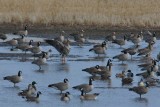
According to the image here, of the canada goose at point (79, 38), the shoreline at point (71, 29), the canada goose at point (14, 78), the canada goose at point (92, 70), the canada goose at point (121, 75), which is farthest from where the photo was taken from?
the shoreline at point (71, 29)

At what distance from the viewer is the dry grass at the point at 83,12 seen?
42844 mm

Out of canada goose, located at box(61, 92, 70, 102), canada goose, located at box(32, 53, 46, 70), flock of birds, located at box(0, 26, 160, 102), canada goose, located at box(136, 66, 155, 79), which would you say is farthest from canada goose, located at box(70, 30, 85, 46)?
canada goose, located at box(61, 92, 70, 102)

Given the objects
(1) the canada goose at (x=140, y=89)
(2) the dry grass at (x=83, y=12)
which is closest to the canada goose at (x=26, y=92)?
(1) the canada goose at (x=140, y=89)

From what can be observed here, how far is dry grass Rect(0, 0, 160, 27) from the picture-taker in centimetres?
4284

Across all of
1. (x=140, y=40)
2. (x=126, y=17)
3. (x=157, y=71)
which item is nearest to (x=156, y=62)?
(x=157, y=71)

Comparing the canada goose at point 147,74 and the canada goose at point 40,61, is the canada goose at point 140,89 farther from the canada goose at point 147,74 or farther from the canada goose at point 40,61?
the canada goose at point 40,61

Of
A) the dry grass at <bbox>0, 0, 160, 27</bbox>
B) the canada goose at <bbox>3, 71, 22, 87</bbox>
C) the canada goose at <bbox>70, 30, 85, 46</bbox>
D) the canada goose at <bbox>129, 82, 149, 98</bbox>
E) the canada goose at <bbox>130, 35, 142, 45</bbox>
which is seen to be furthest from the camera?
the dry grass at <bbox>0, 0, 160, 27</bbox>

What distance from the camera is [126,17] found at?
43.9 meters

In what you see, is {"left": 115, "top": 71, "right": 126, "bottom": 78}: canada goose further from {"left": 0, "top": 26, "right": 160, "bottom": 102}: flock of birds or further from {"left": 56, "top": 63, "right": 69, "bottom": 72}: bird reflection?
{"left": 56, "top": 63, "right": 69, "bottom": 72}: bird reflection

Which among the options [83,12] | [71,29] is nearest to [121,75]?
[71,29]

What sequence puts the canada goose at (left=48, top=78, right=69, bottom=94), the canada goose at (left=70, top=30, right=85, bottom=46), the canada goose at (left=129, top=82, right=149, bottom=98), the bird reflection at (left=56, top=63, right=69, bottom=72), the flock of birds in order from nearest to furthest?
the flock of birds
the canada goose at (left=129, top=82, right=149, bottom=98)
the canada goose at (left=48, top=78, right=69, bottom=94)
the bird reflection at (left=56, top=63, right=69, bottom=72)
the canada goose at (left=70, top=30, right=85, bottom=46)

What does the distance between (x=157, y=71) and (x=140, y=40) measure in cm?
1024

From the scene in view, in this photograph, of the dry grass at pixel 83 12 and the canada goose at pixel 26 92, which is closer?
the canada goose at pixel 26 92

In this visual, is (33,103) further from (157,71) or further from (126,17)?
(126,17)
